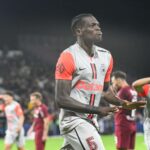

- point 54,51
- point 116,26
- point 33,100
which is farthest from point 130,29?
point 33,100

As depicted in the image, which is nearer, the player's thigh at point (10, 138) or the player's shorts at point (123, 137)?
the player's shorts at point (123, 137)

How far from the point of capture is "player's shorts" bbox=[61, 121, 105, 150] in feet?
16.7

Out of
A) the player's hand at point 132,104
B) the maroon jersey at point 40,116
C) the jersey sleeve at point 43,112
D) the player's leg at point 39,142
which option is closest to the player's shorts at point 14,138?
the player's leg at point 39,142

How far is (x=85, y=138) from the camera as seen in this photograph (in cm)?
513

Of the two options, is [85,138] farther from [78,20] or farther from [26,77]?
[26,77]

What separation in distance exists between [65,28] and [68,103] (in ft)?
96.3

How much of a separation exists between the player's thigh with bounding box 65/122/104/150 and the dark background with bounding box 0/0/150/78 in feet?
92.8

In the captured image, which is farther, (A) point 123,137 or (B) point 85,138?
(A) point 123,137

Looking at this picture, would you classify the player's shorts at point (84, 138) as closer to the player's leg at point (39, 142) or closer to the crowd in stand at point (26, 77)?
the player's leg at point (39, 142)

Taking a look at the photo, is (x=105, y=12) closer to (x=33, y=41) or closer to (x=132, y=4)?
(x=132, y=4)

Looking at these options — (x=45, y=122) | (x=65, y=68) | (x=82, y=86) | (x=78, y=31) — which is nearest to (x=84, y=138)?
(x=82, y=86)

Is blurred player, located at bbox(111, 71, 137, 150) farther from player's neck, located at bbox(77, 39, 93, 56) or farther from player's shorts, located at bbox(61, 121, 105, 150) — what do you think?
player's shorts, located at bbox(61, 121, 105, 150)

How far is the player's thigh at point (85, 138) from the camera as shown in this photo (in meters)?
5.10

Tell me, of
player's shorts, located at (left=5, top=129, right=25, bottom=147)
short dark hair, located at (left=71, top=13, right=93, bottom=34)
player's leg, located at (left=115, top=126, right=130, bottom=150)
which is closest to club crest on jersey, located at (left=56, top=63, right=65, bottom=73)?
short dark hair, located at (left=71, top=13, right=93, bottom=34)
